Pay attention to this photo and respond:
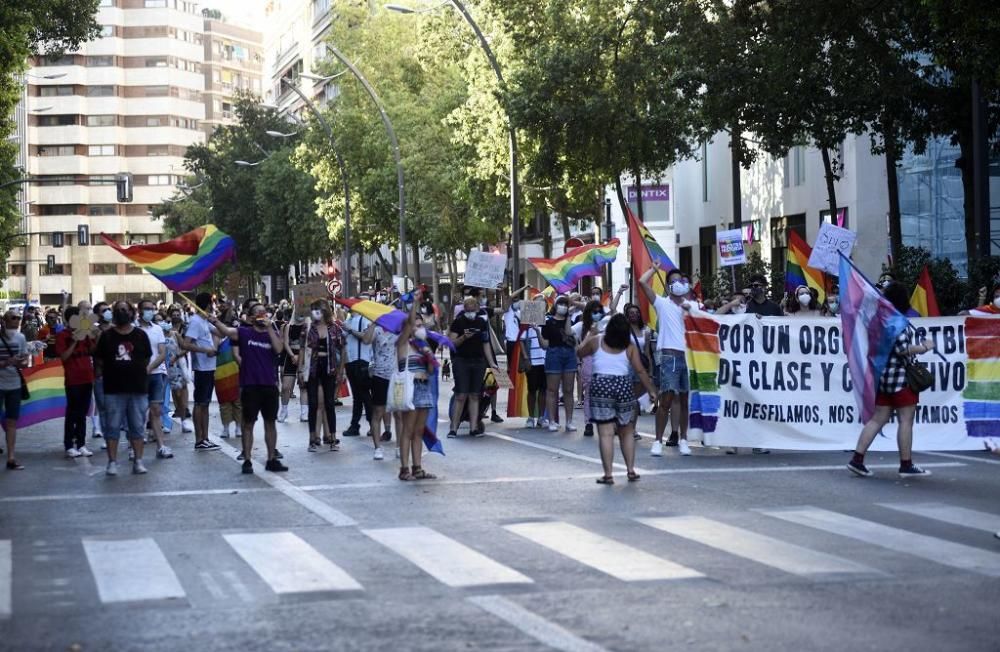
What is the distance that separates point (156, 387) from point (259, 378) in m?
3.21

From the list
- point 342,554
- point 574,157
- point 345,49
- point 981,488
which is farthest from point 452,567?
point 345,49

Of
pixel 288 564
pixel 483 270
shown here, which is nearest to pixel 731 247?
pixel 483 270

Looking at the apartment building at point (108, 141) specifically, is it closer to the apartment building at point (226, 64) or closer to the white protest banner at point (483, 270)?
the apartment building at point (226, 64)

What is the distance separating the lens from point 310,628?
27.8 feet

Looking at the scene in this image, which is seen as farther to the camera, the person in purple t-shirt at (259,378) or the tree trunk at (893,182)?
the tree trunk at (893,182)

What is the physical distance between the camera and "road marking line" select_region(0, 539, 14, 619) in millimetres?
9352

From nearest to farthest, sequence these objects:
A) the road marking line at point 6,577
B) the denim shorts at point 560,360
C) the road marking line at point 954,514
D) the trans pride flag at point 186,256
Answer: the road marking line at point 6,577 → the road marking line at point 954,514 → the trans pride flag at point 186,256 → the denim shorts at point 560,360

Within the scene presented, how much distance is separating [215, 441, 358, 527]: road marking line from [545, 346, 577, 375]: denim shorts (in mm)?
4956

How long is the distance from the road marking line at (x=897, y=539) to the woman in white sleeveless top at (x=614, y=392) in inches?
97.1

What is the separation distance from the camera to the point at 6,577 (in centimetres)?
1046

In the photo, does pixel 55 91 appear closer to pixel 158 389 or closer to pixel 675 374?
pixel 158 389

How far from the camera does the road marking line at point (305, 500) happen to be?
1305 centimetres

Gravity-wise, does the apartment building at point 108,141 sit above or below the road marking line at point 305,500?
above

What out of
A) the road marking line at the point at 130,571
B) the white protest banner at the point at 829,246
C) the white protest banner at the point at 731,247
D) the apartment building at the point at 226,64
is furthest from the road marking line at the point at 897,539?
the apartment building at the point at 226,64
